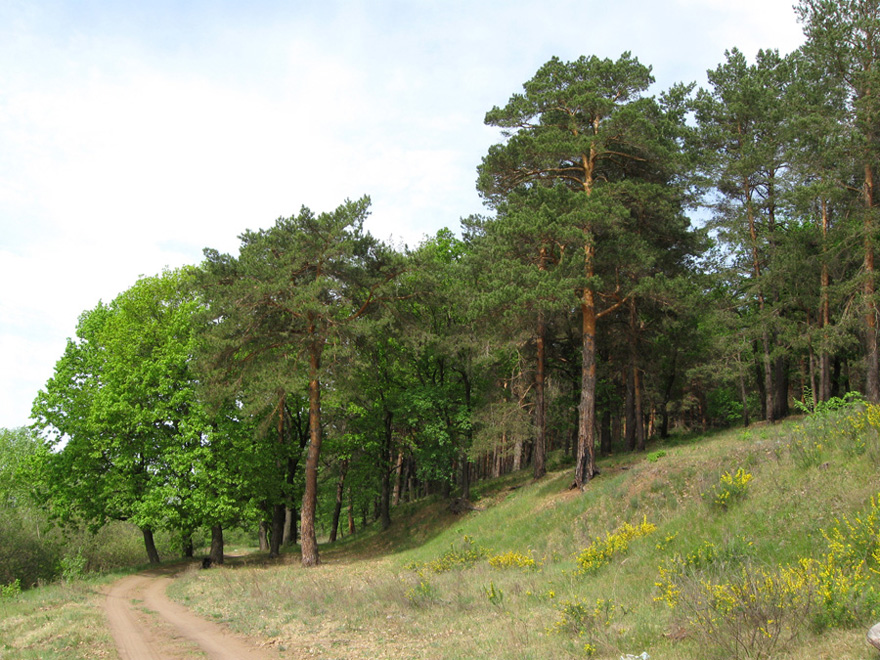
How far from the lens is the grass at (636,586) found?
20.4ft

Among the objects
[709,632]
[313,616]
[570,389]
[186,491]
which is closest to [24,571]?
[186,491]

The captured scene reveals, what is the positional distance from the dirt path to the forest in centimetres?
728

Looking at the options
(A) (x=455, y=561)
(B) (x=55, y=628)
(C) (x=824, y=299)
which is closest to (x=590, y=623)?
(A) (x=455, y=561)

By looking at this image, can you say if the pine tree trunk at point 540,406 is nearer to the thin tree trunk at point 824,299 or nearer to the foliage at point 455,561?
the foliage at point 455,561

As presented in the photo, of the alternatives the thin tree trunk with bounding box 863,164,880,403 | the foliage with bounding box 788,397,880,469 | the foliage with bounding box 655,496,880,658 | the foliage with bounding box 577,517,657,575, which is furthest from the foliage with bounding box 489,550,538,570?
the thin tree trunk with bounding box 863,164,880,403

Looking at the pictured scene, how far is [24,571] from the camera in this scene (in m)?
27.2

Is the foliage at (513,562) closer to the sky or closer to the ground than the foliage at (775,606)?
closer to the ground

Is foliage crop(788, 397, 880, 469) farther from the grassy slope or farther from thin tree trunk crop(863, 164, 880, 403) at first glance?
thin tree trunk crop(863, 164, 880, 403)

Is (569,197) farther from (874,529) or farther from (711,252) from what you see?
(874,529)

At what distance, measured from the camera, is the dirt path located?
8.82 metres

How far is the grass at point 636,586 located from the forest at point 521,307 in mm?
3729

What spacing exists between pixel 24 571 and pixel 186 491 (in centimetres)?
1198

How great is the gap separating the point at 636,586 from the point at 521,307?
10.1 meters

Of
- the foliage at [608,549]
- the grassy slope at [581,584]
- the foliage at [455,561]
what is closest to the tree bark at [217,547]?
the grassy slope at [581,584]
